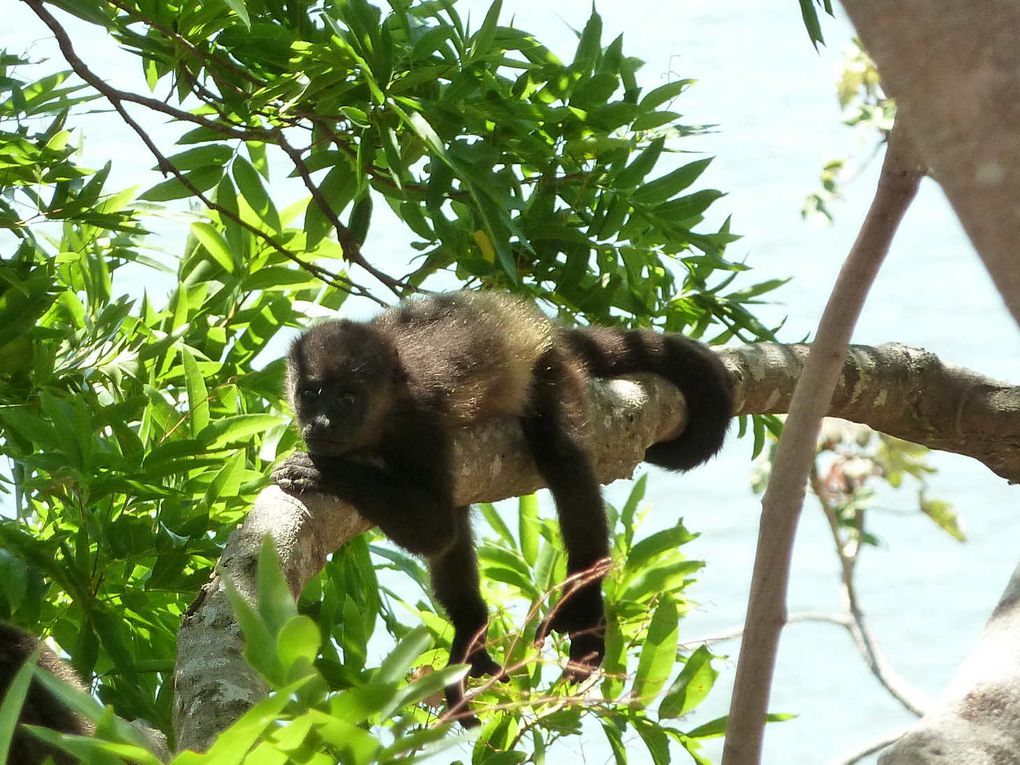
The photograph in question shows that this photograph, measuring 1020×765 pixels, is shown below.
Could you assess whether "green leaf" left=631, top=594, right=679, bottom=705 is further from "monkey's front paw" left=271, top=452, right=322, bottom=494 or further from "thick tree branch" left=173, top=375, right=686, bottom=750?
"monkey's front paw" left=271, top=452, right=322, bottom=494

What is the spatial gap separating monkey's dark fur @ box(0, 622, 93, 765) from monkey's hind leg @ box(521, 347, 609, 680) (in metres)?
0.90

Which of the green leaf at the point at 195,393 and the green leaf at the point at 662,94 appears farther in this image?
the green leaf at the point at 662,94

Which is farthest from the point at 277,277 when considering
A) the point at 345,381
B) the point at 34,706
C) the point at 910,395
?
the point at 910,395

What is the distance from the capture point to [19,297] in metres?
2.26

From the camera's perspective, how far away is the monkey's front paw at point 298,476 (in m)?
1.89

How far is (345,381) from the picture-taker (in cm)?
230

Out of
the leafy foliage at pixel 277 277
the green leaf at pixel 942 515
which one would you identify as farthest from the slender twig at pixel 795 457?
the green leaf at pixel 942 515

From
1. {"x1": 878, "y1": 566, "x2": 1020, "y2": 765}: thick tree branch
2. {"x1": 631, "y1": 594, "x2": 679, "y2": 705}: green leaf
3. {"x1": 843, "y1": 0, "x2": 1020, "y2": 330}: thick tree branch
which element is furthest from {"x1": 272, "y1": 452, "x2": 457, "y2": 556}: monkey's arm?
{"x1": 843, "y1": 0, "x2": 1020, "y2": 330}: thick tree branch

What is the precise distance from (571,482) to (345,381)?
502mm

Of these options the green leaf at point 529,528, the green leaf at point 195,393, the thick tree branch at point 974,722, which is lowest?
the thick tree branch at point 974,722

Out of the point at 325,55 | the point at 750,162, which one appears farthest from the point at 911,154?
the point at 750,162

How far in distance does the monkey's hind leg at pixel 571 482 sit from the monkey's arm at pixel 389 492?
8.9 inches

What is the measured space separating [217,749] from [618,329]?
1.80 m

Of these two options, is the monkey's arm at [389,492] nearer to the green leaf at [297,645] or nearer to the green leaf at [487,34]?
the green leaf at [487,34]
